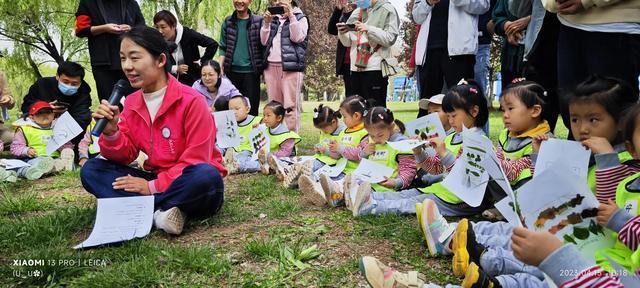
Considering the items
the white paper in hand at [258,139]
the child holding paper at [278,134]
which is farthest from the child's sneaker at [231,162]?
the child holding paper at [278,134]

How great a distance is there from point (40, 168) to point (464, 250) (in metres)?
4.21

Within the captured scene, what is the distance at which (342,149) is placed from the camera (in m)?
3.89

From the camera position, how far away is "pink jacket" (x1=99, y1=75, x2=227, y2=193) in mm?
2537

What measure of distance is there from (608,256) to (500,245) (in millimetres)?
515

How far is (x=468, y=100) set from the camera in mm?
2857

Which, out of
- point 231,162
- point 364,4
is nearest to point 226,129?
point 231,162

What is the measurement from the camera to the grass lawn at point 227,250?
1.78 meters

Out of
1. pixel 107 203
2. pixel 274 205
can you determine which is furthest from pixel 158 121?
pixel 274 205

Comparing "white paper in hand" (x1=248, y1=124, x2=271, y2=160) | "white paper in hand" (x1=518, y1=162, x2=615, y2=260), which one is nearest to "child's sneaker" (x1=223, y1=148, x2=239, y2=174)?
"white paper in hand" (x1=248, y1=124, x2=271, y2=160)

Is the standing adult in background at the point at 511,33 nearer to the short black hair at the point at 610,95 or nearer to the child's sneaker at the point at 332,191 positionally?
the short black hair at the point at 610,95

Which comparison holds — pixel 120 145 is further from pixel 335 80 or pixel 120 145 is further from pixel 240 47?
pixel 335 80

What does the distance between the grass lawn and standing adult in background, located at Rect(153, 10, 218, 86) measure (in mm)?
2593

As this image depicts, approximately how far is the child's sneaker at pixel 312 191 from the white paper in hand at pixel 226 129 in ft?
5.70

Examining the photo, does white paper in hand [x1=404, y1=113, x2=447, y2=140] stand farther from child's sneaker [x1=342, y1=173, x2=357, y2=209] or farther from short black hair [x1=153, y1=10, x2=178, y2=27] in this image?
short black hair [x1=153, y1=10, x2=178, y2=27]
